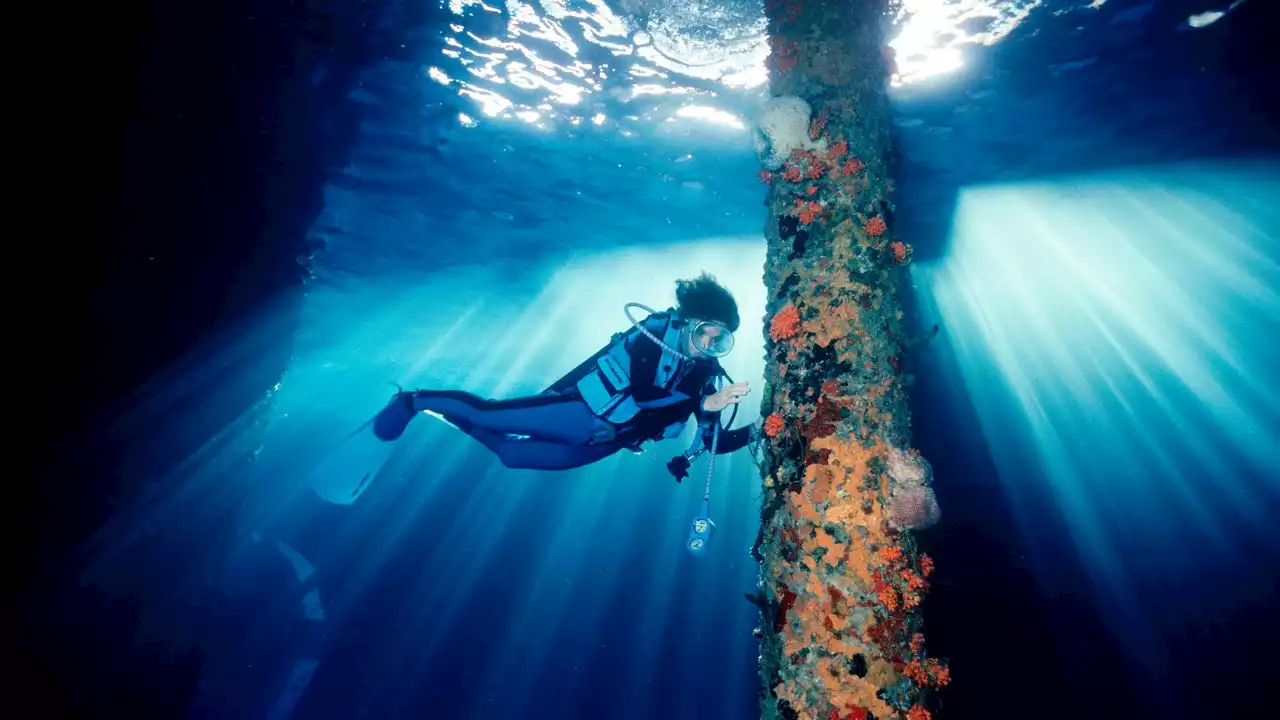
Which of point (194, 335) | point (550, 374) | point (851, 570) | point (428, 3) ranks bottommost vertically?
point (851, 570)

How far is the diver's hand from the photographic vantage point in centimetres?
420

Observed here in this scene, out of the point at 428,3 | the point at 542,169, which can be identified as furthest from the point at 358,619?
the point at 428,3

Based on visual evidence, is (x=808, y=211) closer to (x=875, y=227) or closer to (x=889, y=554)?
(x=875, y=227)

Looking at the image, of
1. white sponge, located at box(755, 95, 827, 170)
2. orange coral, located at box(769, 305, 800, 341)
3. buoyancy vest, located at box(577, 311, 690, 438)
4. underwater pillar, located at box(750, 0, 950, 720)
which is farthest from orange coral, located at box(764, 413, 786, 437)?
white sponge, located at box(755, 95, 827, 170)

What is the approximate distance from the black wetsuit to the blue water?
2.66 m

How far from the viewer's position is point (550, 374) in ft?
113

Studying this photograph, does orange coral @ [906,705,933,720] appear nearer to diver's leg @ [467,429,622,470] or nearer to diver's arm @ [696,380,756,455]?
diver's arm @ [696,380,756,455]

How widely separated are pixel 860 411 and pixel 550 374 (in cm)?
3255

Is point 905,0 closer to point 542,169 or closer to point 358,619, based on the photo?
point 542,169

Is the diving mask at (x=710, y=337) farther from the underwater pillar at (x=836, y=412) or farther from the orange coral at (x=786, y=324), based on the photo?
the orange coral at (x=786, y=324)

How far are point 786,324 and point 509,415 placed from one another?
12.4 feet

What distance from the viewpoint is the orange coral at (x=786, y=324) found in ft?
10.8

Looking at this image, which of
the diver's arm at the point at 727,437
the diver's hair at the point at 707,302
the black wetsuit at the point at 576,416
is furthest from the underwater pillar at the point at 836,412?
the diver's arm at the point at 727,437

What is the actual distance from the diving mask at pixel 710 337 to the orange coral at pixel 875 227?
1.76 meters
